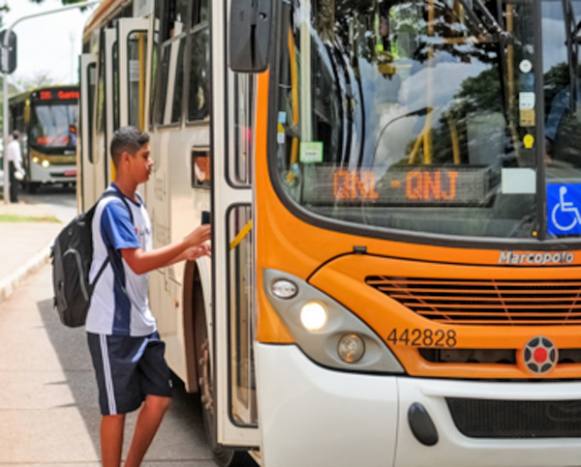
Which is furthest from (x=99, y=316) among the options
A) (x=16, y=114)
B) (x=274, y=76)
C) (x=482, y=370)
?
(x=16, y=114)

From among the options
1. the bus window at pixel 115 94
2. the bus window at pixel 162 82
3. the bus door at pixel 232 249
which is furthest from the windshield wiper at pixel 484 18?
the bus window at pixel 115 94

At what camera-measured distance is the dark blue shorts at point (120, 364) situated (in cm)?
638

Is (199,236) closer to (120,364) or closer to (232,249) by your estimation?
(232,249)

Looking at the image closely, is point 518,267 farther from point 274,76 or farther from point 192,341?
point 192,341

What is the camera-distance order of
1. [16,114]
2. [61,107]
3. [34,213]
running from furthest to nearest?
[16,114], [61,107], [34,213]

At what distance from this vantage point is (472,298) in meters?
5.62

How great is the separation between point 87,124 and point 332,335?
399 inches

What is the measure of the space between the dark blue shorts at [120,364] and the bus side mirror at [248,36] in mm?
1455

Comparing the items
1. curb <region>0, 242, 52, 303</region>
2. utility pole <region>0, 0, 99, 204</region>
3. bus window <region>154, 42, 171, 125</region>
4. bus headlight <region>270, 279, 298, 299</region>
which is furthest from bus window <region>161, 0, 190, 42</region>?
utility pole <region>0, 0, 99, 204</region>

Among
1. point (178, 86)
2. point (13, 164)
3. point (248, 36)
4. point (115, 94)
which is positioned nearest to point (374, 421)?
point (248, 36)

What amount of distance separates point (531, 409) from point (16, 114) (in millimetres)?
45645

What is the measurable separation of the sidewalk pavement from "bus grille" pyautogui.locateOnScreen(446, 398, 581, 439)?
35.8 ft

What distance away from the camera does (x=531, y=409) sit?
18.4 feet

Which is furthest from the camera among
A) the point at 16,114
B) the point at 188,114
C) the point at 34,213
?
the point at 16,114
